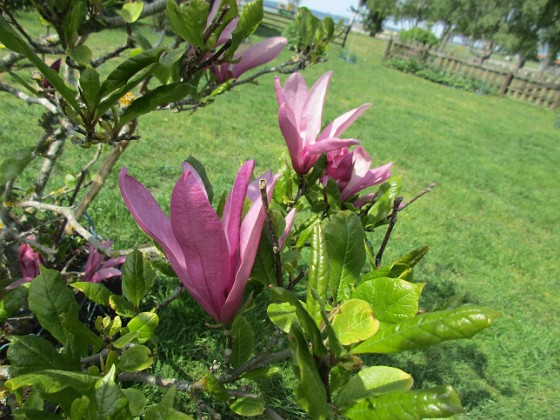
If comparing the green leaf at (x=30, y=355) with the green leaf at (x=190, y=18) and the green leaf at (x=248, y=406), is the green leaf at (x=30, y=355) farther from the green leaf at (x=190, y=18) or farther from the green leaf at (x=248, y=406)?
the green leaf at (x=190, y=18)

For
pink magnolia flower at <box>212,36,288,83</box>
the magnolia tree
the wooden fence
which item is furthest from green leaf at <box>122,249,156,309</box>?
the wooden fence

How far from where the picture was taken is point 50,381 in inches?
22.2

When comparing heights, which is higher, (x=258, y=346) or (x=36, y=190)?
(x=36, y=190)

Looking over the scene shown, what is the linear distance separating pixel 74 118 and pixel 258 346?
4.49ft

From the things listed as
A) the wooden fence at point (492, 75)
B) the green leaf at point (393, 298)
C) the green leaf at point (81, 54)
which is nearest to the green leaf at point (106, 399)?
the green leaf at point (393, 298)

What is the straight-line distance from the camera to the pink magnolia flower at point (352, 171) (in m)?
1.12

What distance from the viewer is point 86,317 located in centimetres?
154

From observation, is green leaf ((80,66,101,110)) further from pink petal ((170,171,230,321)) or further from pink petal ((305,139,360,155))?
pink petal ((305,139,360,155))

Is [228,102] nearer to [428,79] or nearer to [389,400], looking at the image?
[389,400]

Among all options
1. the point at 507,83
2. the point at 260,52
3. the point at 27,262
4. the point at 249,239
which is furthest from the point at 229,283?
the point at 507,83

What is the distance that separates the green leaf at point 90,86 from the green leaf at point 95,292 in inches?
13.4

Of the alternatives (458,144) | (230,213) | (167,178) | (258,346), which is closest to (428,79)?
(458,144)

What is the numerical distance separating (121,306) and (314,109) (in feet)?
1.88

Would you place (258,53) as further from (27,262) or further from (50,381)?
(27,262)
